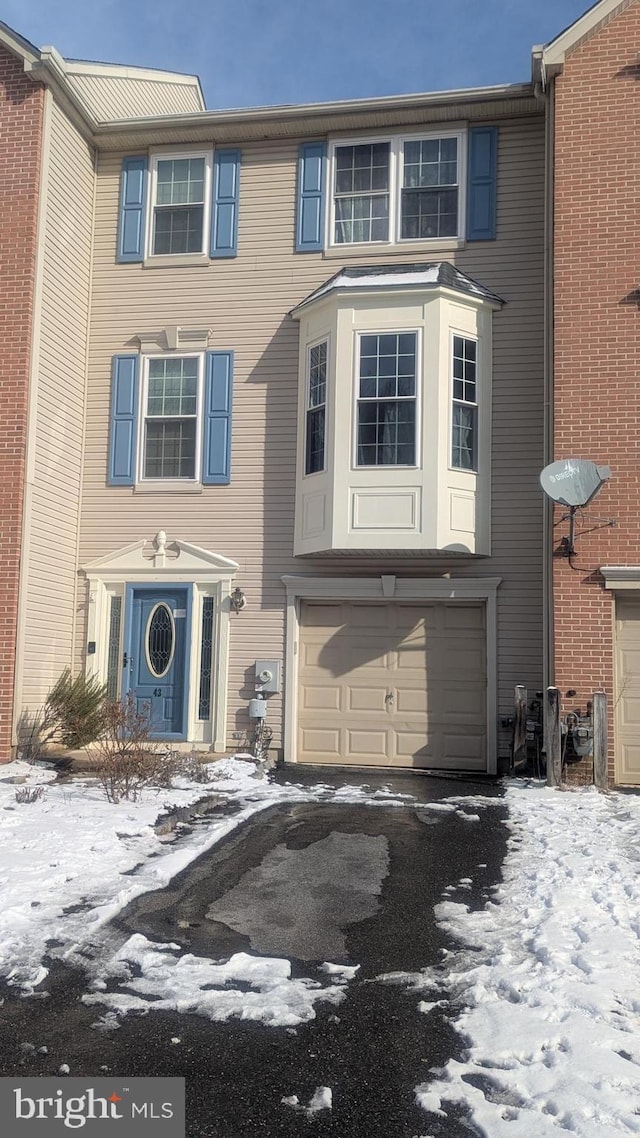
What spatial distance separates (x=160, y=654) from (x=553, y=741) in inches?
205

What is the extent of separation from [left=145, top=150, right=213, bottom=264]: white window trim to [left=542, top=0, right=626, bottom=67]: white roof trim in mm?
4592

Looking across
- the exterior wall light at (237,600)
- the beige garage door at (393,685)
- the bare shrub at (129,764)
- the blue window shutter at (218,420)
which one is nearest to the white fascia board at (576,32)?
the blue window shutter at (218,420)

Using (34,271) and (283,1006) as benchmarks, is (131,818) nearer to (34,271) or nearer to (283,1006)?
(283,1006)

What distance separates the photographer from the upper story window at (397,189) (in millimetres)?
12172

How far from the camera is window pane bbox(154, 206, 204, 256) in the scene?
12852 mm

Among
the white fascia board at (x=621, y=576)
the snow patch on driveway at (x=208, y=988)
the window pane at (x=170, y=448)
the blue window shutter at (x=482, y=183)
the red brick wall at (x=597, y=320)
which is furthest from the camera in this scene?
the window pane at (x=170, y=448)

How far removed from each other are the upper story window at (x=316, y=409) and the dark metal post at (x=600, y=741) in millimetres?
4448

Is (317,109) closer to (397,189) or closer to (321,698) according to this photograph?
(397,189)

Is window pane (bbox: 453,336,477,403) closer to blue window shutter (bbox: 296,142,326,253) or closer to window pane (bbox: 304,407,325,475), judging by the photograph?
window pane (bbox: 304,407,325,475)

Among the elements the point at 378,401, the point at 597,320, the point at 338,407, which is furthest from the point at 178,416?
the point at 597,320

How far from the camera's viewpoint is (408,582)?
11.7m

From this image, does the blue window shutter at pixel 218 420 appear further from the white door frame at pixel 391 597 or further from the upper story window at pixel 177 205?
the white door frame at pixel 391 597

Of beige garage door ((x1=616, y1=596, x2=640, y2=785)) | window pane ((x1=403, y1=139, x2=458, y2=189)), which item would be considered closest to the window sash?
window pane ((x1=403, y1=139, x2=458, y2=189))

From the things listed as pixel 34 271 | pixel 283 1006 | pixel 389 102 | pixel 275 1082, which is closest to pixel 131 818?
pixel 283 1006
